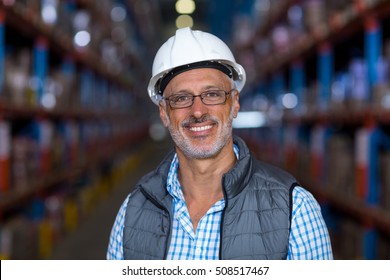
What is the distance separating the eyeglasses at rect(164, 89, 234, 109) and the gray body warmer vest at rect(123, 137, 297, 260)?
0.62ft

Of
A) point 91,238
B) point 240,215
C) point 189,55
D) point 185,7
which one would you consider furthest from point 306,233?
point 185,7

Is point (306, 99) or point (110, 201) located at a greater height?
point (306, 99)

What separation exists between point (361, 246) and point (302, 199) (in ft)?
8.75

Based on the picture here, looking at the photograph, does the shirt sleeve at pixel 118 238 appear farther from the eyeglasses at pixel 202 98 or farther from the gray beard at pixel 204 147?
the eyeglasses at pixel 202 98

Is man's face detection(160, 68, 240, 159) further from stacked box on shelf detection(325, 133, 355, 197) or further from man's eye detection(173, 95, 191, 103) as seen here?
stacked box on shelf detection(325, 133, 355, 197)

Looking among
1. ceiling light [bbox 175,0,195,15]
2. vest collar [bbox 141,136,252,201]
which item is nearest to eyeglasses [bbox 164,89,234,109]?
→ vest collar [bbox 141,136,252,201]

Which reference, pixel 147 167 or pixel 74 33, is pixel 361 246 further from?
pixel 147 167

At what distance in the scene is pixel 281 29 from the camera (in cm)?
828

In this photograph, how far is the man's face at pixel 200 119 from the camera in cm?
179

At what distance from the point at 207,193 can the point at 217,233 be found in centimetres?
20

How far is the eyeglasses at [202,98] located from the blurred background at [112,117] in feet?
6.14

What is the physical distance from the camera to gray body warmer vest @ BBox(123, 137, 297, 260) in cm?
158

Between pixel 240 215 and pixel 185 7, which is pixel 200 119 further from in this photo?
pixel 185 7

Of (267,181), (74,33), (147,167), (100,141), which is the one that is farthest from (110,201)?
(267,181)
